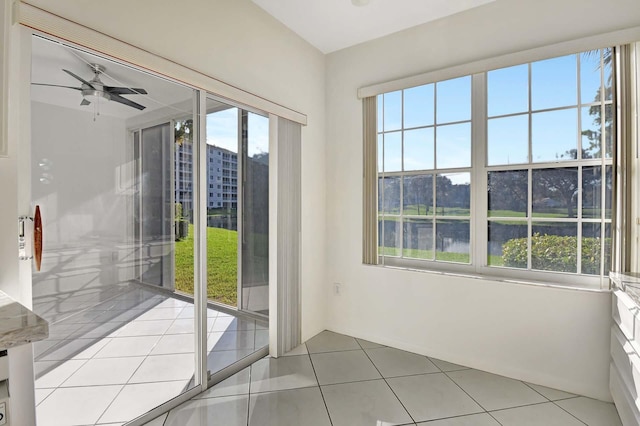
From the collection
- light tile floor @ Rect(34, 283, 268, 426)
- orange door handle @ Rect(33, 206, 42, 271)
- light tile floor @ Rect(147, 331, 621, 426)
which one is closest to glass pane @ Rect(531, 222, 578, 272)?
light tile floor @ Rect(147, 331, 621, 426)

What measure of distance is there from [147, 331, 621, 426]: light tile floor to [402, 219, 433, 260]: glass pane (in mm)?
937

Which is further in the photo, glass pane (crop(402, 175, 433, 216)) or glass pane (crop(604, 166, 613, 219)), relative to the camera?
glass pane (crop(402, 175, 433, 216))

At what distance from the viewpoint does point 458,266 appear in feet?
9.55

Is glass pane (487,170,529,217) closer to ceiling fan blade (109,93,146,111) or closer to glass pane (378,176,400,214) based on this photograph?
glass pane (378,176,400,214)

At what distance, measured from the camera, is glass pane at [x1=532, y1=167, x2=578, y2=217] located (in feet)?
7.97

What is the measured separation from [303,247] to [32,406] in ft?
7.92

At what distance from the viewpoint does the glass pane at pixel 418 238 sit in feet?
10.0

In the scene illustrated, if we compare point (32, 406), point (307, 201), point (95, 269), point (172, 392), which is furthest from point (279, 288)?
point (32, 406)

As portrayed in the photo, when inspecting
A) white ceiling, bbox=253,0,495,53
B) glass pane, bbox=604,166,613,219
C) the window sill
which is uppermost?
white ceiling, bbox=253,0,495,53

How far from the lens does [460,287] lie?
9.14 feet

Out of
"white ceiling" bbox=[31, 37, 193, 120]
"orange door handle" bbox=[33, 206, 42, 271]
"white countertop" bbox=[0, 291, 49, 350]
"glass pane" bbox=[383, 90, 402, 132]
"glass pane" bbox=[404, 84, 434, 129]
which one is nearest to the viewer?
"white countertop" bbox=[0, 291, 49, 350]

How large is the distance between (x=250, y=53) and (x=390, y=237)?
2.09m

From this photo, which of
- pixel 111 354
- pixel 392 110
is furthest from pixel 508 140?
pixel 111 354

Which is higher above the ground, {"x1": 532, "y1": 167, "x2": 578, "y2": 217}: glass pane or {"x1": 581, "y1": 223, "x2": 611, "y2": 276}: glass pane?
{"x1": 532, "y1": 167, "x2": 578, "y2": 217}: glass pane
